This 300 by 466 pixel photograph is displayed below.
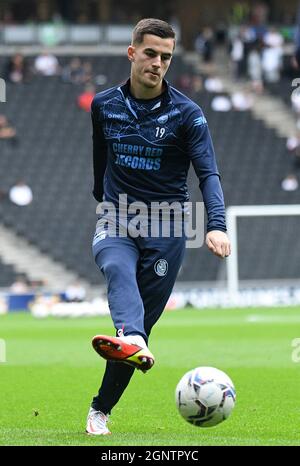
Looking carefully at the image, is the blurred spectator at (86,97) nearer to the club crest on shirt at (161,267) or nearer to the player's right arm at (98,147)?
the player's right arm at (98,147)

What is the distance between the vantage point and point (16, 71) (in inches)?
1334

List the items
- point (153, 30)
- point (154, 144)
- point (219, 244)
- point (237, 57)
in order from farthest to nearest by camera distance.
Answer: point (237, 57) → point (154, 144) → point (153, 30) → point (219, 244)

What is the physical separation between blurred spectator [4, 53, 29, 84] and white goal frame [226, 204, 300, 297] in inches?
311

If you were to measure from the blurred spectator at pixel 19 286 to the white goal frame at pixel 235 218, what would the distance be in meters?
4.83

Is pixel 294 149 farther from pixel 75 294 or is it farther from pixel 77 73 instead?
pixel 75 294

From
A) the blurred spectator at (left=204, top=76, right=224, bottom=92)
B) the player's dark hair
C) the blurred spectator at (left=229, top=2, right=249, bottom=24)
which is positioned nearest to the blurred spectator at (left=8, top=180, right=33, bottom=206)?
the blurred spectator at (left=204, top=76, right=224, bottom=92)

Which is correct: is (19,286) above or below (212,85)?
below

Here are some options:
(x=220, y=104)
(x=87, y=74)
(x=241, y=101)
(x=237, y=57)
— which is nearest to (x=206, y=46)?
(x=237, y=57)

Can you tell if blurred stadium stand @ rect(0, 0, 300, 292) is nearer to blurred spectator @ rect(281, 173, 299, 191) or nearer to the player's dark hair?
blurred spectator @ rect(281, 173, 299, 191)

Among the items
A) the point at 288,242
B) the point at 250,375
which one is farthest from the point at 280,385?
the point at 288,242

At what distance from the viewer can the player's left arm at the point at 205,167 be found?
23.8 feet

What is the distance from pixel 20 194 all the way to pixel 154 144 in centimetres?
2254
